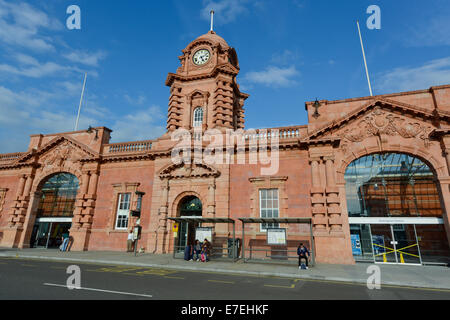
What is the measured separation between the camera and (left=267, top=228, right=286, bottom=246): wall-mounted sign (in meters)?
15.7

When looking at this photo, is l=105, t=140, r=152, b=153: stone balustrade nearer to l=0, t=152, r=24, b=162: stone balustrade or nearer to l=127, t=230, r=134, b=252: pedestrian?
l=127, t=230, r=134, b=252: pedestrian

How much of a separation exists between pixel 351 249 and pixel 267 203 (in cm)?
627

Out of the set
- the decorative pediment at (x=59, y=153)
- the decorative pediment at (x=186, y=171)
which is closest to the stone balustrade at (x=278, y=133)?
the decorative pediment at (x=186, y=171)

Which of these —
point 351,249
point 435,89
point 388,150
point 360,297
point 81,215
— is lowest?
point 360,297

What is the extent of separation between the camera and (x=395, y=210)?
57.9 feet

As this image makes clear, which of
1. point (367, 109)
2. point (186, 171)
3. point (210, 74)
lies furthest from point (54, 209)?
point (367, 109)

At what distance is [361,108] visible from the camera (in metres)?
18.4

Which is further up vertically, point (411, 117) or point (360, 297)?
point (411, 117)

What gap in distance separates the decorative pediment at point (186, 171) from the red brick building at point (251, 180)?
91mm

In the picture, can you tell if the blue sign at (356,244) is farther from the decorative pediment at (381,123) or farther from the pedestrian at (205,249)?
the pedestrian at (205,249)

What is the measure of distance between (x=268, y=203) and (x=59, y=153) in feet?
71.4
